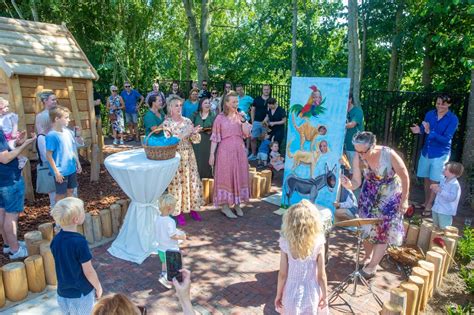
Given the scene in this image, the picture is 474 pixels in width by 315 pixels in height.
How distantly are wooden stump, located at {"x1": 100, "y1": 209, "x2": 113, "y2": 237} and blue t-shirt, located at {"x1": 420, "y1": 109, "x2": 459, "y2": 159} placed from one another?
216 inches

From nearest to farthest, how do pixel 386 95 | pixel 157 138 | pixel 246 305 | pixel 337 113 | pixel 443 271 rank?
1. pixel 246 305
2. pixel 443 271
3. pixel 157 138
4. pixel 337 113
5. pixel 386 95

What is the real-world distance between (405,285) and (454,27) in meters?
6.77

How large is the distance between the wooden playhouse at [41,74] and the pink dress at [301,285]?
548 cm

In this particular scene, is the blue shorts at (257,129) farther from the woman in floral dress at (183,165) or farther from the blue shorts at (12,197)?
the blue shorts at (12,197)

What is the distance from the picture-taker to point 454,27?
7598mm

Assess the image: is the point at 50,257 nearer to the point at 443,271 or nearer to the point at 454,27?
the point at 443,271

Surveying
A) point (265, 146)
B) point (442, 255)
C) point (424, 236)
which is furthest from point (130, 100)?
point (442, 255)

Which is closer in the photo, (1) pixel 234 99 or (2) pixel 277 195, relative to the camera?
(1) pixel 234 99

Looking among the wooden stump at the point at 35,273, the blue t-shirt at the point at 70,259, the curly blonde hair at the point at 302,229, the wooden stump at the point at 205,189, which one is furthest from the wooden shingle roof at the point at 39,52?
the curly blonde hair at the point at 302,229

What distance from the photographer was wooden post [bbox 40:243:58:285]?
12.4 ft

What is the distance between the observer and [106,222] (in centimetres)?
496

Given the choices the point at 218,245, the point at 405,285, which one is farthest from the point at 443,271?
the point at 218,245

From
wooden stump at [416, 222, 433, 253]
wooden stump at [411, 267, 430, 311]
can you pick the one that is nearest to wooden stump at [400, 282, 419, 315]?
wooden stump at [411, 267, 430, 311]

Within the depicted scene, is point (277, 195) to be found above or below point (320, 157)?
below
